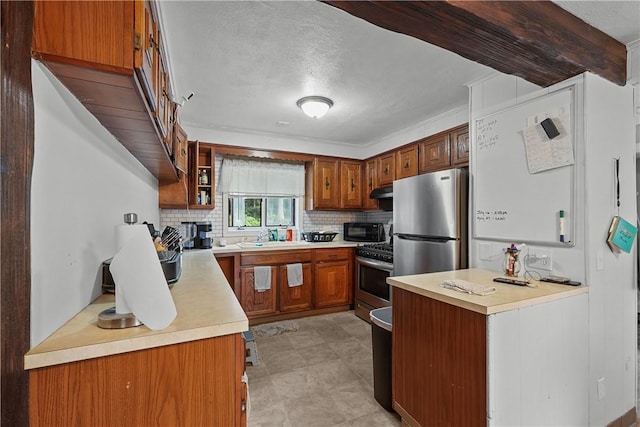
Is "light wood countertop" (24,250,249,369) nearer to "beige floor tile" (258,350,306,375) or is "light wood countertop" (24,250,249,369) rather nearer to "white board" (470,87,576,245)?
"beige floor tile" (258,350,306,375)

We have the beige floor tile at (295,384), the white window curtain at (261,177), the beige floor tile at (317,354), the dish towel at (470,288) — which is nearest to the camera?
the dish towel at (470,288)

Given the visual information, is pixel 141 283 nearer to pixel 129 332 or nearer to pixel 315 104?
pixel 129 332

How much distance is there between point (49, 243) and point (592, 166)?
247 cm

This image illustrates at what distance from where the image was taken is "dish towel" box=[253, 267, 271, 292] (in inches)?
133

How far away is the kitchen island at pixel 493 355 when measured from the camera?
1.27 metres

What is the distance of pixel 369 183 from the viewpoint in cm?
430

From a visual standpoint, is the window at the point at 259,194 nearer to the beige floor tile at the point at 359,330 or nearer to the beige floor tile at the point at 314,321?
the beige floor tile at the point at 314,321

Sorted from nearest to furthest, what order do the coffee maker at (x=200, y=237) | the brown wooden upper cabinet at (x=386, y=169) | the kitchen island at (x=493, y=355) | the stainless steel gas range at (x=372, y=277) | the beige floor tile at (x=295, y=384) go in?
the kitchen island at (x=493, y=355) → the beige floor tile at (x=295, y=384) → the stainless steel gas range at (x=372, y=277) → the coffee maker at (x=200, y=237) → the brown wooden upper cabinet at (x=386, y=169)

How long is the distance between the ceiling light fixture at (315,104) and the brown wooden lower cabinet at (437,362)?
5.85 feet

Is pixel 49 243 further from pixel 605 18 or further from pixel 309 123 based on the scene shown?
pixel 309 123

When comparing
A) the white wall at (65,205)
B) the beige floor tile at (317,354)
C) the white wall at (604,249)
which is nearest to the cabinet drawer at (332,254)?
the beige floor tile at (317,354)

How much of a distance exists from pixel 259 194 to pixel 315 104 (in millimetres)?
1760

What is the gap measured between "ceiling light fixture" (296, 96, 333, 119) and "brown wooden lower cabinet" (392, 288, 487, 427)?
70.3 inches

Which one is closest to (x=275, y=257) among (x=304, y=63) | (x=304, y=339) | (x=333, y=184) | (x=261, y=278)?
(x=261, y=278)
